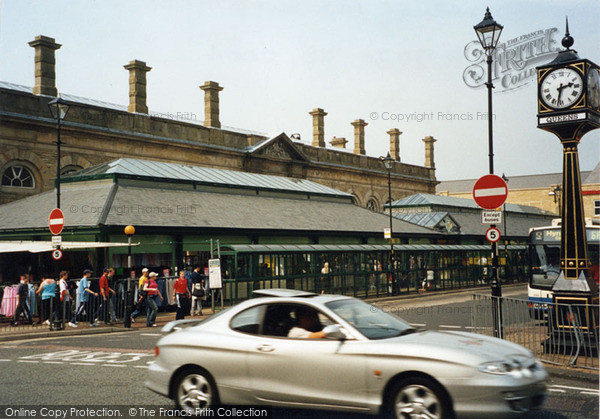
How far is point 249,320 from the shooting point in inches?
294

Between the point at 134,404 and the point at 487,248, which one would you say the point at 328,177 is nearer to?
the point at 487,248

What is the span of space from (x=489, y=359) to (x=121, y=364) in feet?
24.0

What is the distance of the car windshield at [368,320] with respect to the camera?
23.4ft

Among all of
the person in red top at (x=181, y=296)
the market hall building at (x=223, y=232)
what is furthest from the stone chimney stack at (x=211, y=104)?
the person in red top at (x=181, y=296)

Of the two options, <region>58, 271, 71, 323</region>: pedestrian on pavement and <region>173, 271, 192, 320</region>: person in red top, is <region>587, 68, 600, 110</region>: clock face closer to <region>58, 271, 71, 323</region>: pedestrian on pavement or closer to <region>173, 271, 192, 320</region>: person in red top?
<region>173, 271, 192, 320</region>: person in red top

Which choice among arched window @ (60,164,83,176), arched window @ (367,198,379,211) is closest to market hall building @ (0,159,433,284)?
arched window @ (60,164,83,176)

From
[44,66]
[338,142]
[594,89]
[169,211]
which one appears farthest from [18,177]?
[338,142]

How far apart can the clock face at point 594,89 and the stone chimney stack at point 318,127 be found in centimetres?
4434

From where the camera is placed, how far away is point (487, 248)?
40438 mm

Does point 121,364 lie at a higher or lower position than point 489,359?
lower

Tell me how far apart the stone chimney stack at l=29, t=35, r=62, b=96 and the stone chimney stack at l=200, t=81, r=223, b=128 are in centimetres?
1200

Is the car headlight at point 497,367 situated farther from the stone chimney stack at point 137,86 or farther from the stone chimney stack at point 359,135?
the stone chimney stack at point 359,135

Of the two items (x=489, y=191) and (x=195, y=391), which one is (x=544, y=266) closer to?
(x=489, y=191)

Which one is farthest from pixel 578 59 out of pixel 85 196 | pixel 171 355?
pixel 85 196
